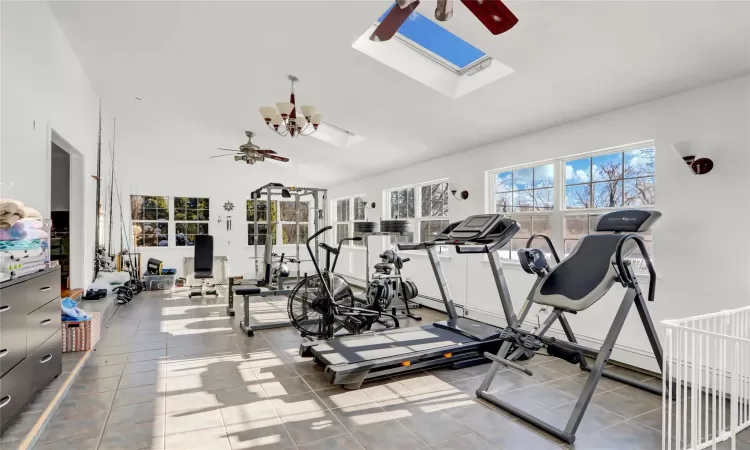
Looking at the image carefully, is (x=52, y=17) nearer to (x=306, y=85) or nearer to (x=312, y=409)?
(x=306, y=85)

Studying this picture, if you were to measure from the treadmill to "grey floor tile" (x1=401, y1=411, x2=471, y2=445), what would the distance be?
672mm

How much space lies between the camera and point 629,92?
3.59m

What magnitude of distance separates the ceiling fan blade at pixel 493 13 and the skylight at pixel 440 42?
220cm

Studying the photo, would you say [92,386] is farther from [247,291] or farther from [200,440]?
[247,291]

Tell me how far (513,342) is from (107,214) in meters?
8.97

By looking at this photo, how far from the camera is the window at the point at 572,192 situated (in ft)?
12.8

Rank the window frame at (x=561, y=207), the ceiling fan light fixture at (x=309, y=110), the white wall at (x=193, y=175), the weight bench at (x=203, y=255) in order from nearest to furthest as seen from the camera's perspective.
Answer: the window frame at (x=561, y=207) < the ceiling fan light fixture at (x=309, y=110) < the white wall at (x=193, y=175) < the weight bench at (x=203, y=255)

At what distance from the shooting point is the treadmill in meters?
3.42

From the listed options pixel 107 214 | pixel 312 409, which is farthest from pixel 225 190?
pixel 312 409

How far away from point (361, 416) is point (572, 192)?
3400mm

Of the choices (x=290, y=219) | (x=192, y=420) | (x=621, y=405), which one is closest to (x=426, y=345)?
(x=621, y=405)

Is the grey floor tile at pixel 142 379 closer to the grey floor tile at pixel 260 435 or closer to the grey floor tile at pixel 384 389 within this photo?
the grey floor tile at pixel 260 435

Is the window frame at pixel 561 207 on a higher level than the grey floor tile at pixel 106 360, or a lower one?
higher

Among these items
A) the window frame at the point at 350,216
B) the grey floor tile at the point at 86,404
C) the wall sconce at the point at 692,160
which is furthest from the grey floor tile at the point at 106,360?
the wall sconce at the point at 692,160
